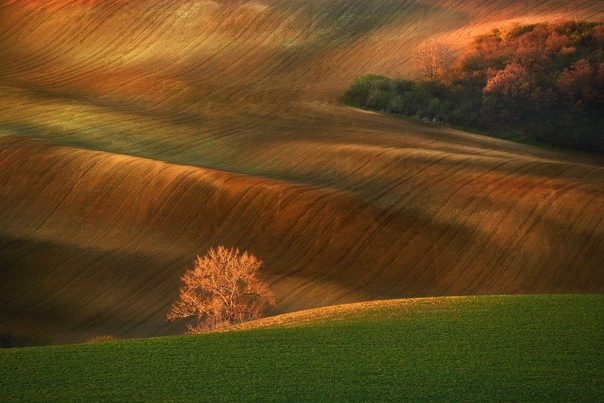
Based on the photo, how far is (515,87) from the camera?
1882 inches

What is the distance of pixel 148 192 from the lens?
37344 millimetres

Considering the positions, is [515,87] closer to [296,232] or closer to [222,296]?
[296,232]

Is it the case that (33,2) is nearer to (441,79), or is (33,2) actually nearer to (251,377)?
(441,79)

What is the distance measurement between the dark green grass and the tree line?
29780 mm

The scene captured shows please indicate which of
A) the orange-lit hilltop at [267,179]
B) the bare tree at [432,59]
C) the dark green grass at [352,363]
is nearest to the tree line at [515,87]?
the bare tree at [432,59]

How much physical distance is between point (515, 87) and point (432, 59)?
595cm

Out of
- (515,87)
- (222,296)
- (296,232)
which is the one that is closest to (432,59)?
(515,87)

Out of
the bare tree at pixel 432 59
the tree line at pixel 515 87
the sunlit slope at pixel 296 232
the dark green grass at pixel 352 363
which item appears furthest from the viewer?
the bare tree at pixel 432 59

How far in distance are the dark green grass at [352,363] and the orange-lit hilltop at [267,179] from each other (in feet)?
38.0

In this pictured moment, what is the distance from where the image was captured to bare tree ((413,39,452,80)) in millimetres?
51906

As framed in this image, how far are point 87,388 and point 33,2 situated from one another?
189 feet

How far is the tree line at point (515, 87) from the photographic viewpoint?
4638 cm

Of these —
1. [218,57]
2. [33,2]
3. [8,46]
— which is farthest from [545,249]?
[33,2]

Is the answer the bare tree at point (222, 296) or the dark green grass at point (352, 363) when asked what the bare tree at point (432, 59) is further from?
the dark green grass at point (352, 363)
